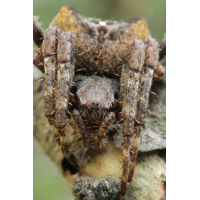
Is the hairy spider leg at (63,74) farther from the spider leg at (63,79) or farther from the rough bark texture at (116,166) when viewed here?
the rough bark texture at (116,166)

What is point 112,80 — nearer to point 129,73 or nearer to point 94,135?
point 129,73

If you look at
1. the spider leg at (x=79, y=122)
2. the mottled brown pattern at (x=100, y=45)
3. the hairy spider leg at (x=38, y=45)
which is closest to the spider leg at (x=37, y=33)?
the hairy spider leg at (x=38, y=45)

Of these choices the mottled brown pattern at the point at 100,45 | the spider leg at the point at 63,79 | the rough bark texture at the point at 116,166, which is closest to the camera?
the rough bark texture at the point at 116,166

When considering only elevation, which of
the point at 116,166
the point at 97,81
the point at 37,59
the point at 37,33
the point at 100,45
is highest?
the point at 37,33

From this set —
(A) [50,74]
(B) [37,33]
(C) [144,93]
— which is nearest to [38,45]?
(B) [37,33]

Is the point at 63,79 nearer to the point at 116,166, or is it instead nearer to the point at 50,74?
the point at 50,74

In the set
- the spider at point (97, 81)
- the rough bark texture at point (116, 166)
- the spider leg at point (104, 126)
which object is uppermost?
the spider at point (97, 81)

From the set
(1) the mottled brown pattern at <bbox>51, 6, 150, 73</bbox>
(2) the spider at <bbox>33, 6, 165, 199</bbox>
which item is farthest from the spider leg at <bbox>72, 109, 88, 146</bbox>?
(1) the mottled brown pattern at <bbox>51, 6, 150, 73</bbox>
